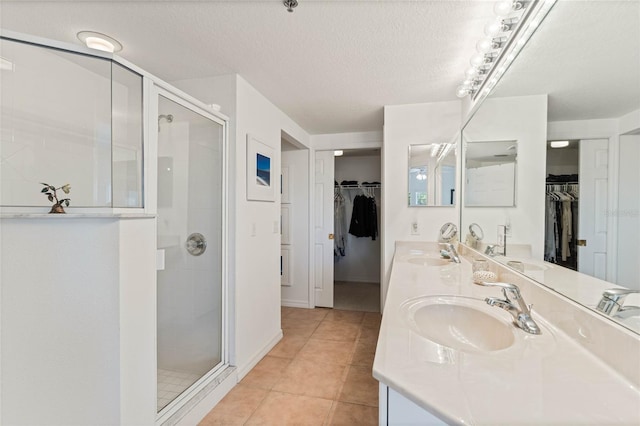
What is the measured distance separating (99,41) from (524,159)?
2387 millimetres

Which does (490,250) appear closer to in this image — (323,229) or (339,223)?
(323,229)

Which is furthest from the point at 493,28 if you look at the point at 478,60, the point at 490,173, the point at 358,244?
the point at 358,244

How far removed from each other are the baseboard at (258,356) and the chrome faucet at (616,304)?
7.00 ft

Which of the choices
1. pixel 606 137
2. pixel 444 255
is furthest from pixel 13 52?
pixel 444 255

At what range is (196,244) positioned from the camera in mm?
2121

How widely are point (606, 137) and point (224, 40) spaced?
179cm

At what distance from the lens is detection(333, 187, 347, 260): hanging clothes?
499 cm

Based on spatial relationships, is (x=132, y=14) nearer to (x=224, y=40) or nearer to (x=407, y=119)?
(x=224, y=40)

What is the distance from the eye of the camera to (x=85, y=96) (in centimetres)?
176

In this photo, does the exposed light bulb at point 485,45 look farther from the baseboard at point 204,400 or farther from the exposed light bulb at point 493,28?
the baseboard at point 204,400

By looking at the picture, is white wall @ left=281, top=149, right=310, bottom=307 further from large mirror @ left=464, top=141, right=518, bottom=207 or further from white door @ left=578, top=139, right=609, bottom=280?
white door @ left=578, top=139, right=609, bottom=280

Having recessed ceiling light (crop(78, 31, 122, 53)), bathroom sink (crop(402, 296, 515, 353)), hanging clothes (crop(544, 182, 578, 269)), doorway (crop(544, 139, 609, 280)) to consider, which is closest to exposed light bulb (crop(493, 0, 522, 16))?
doorway (crop(544, 139, 609, 280))

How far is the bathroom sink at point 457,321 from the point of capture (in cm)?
107

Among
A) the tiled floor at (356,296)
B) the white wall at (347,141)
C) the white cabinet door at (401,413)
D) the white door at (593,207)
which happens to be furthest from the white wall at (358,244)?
the white cabinet door at (401,413)
